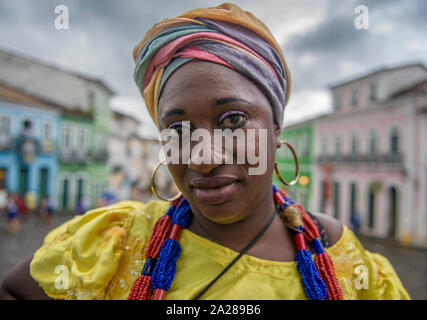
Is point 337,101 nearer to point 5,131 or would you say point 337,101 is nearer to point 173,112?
point 173,112

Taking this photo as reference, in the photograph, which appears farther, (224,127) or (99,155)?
(99,155)

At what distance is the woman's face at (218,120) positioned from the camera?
89 centimetres

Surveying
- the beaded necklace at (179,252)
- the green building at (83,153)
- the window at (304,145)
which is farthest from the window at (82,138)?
the beaded necklace at (179,252)

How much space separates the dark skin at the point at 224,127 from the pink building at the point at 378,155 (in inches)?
443

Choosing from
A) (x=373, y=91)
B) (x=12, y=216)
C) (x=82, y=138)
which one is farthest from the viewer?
(x=82, y=138)

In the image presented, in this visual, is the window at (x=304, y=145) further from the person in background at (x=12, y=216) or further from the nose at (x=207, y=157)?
the nose at (x=207, y=157)

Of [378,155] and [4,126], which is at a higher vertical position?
[4,126]

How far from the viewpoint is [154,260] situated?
1.06 m

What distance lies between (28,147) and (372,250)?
15.1 m

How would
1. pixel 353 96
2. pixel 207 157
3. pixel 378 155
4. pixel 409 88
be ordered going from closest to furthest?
pixel 207 157
pixel 409 88
pixel 378 155
pixel 353 96

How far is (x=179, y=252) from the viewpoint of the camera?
3.53 feet

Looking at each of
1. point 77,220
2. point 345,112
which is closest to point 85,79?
point 345,112

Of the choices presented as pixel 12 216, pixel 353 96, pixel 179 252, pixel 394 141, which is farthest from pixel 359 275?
pixel 353 96

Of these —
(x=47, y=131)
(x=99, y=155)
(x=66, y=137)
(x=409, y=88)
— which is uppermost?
(x=409, y=88)
